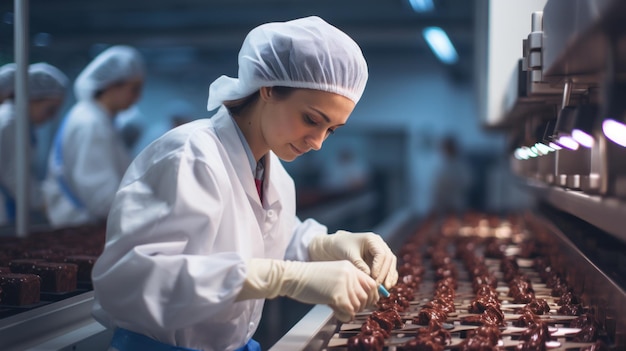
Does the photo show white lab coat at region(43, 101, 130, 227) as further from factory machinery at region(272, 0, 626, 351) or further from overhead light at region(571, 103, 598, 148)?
overhead light at region(571, 103, 598, 148)

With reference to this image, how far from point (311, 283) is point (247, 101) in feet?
1.94

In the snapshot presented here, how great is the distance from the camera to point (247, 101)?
1.83 meters

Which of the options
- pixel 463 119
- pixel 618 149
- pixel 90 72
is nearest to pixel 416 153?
pixel 463 119

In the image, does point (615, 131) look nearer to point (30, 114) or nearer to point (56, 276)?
point (56, 276)

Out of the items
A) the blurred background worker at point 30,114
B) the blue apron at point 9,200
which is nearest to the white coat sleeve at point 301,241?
the blurred background worker at point 30,114

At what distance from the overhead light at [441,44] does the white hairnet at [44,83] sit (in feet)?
12.3

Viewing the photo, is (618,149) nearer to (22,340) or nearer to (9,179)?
(22,340)

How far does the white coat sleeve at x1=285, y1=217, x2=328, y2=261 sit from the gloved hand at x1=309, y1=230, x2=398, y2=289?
0.08 ft

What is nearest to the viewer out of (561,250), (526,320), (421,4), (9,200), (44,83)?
(526,320)

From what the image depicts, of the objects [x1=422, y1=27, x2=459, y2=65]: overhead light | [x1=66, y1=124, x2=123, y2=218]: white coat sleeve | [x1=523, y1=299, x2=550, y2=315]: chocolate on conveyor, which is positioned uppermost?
[x1=422, y1=27, x2=459, y2=65]: overhead light

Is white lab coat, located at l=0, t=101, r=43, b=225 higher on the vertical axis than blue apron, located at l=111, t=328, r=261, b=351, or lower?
higher

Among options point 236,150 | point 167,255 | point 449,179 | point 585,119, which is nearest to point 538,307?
point 585,119

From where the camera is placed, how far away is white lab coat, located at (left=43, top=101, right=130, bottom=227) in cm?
397

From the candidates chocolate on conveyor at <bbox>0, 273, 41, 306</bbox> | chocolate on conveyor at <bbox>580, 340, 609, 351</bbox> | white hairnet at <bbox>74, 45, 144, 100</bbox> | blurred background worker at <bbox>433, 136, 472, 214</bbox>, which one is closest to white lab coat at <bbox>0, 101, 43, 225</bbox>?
white hairnet at <bbox>74, 45, 144, 100</bbox>
